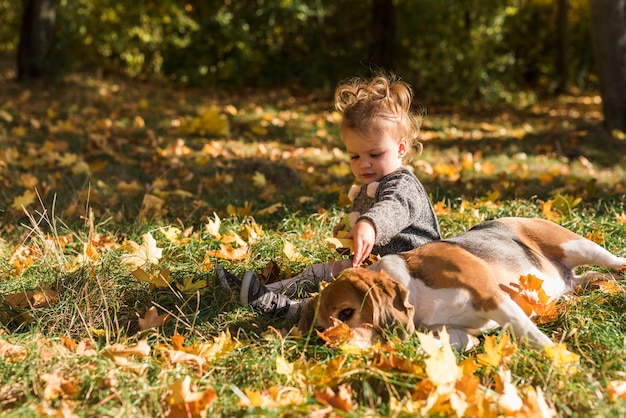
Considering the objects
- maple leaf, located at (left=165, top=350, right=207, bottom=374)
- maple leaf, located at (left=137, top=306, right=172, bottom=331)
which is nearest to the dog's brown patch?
maple leaf, located at (left=165, top=350, right=207, bottom=374)

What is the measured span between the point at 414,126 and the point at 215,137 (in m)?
5.01

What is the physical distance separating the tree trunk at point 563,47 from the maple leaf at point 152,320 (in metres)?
15.3

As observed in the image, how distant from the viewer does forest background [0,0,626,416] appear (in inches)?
90.0

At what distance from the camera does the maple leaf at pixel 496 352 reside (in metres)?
2.37

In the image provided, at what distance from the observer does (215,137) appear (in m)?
8.25

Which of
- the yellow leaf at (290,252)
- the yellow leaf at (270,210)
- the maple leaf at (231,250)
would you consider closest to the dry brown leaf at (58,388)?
the maple leaf at (231,250)

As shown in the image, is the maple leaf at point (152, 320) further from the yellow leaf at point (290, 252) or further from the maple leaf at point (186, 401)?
the yellow leaf at point (290, 252)

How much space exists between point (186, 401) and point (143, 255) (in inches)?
63.3

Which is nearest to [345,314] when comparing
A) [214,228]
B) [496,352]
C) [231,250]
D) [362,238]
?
[362,238]

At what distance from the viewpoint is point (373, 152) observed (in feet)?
10.9

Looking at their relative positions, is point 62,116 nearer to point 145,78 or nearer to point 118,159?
point 118,159

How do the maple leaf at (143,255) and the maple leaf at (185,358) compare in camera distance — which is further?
the maple leaf at (143,255)

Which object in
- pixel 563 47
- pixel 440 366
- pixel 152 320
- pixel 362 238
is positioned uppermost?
pixel 362 238

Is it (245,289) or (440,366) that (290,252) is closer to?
(245,289)
